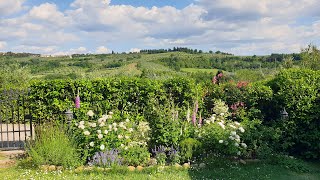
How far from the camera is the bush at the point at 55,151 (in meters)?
7.32

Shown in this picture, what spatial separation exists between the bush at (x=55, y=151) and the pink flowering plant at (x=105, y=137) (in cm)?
24

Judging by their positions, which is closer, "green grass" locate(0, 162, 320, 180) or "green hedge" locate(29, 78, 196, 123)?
"green grass" locate(0, 162, 320, 180)

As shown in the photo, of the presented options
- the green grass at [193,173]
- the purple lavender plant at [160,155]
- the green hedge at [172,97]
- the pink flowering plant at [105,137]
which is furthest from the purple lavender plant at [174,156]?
the green hedge at [172,97]

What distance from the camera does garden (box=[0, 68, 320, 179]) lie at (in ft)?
23.6

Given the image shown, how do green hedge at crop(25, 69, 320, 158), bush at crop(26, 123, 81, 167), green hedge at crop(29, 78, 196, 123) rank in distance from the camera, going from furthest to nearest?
green hedge at crop(29, 78, 196, 123)
green hedge at crop(25, 69, 320, 158)
bush at crop(26, 123, 81, 167)

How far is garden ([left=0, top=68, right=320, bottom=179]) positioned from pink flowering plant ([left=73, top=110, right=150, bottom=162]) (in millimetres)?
22

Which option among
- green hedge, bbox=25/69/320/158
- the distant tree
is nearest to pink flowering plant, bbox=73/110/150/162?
green hedge, bbox=25/69/320/158

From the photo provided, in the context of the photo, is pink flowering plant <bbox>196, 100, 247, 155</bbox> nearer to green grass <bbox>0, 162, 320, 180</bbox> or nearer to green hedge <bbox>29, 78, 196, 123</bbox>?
green grass <bbox>0, 162, 320, 180</bbox>

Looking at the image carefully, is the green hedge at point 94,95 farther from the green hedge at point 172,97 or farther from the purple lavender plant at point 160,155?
the purple lavender plant at point 160,155

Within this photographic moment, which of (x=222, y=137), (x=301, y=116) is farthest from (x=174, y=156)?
(x=301, y=116)

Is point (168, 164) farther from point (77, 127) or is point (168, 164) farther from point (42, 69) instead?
point (42, 69)

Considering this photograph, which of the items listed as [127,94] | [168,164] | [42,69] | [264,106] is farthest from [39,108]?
[42,69]

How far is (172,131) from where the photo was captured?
7.80 m

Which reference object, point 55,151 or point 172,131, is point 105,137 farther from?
point 172,131
